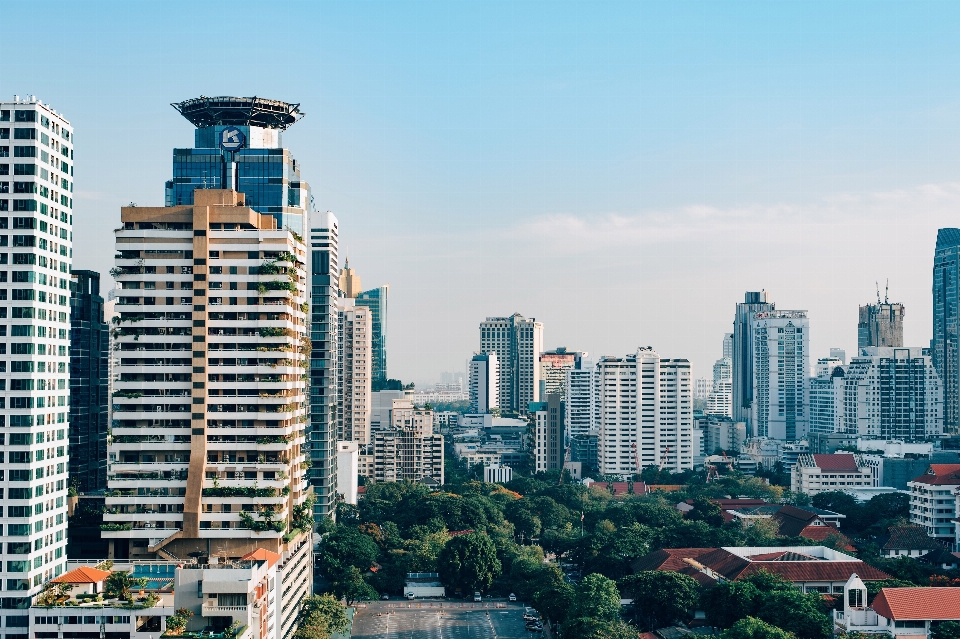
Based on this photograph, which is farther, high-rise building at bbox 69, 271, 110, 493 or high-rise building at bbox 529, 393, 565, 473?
high-rise building at bbox 529, 393, 565, 473

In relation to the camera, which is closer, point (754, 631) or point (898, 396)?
point (754, 631)

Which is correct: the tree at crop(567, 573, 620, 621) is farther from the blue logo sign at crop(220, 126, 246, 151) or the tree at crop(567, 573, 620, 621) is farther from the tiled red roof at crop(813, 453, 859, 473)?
the tiled red roof at crop(813, 453, 859, 473)

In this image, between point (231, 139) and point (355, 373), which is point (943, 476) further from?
point (355, 373)

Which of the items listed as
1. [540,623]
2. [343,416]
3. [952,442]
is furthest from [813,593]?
[952,442]

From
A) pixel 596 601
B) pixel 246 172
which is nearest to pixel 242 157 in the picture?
pixel 246 172

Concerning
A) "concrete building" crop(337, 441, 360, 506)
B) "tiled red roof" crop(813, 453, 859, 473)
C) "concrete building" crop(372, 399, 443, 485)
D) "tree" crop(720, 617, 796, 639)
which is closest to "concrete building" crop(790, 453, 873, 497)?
"tiled red roof" crop(813, 453, 859, 473)

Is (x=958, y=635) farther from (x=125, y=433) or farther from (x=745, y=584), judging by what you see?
(x=125, y=433)

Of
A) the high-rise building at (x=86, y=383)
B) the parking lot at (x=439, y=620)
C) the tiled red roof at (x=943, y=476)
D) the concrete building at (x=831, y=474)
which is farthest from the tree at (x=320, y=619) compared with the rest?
the concrete building at (x=831, y=474)
